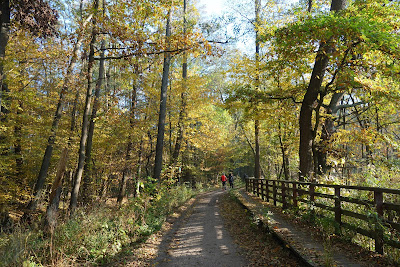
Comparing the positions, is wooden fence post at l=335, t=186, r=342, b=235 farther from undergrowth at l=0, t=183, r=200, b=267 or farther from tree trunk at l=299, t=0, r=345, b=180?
undergrowth at l=0, t=183, r=200, b=267

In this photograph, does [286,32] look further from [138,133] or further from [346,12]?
[138,133]

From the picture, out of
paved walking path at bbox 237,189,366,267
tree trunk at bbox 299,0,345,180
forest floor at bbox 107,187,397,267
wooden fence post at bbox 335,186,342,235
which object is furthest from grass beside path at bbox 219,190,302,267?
tree trunk at bbox 299,0,345,180

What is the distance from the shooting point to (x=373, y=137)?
29.2ft

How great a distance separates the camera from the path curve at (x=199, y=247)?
5.17 metres

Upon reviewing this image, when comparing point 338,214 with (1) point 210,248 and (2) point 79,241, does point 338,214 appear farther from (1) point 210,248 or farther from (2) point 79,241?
(2) point 79,241

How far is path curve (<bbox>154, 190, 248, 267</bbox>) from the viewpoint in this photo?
17.0 ft

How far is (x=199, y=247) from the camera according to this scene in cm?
613

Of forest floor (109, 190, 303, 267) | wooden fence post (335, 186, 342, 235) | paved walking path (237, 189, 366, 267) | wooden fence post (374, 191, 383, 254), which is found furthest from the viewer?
wooden fence post (335, 186, 342, 235)

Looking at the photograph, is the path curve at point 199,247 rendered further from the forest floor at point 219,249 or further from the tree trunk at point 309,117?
the tree trunk at point 309,117

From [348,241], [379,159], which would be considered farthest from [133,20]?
[379,159]

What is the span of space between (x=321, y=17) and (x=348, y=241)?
17.4 ft

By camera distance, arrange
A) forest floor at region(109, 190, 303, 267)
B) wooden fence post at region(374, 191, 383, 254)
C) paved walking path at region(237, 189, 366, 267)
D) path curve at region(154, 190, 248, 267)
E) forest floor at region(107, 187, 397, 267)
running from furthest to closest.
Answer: path curve at region(154, 190, 248, 267)
forest floor at region(109, 190, 303, 267)
forest floor at region(107, 187, 397, 267)
wooden fence post at region(374, 191, 383, 254)
paved walking path at region(237, 189, 366, 267)

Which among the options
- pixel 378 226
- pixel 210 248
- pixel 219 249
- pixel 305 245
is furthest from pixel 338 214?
pixel 210 248

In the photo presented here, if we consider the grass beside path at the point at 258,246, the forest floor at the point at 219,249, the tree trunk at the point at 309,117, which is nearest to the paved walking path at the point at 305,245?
the forest floor at the point at 219,249
